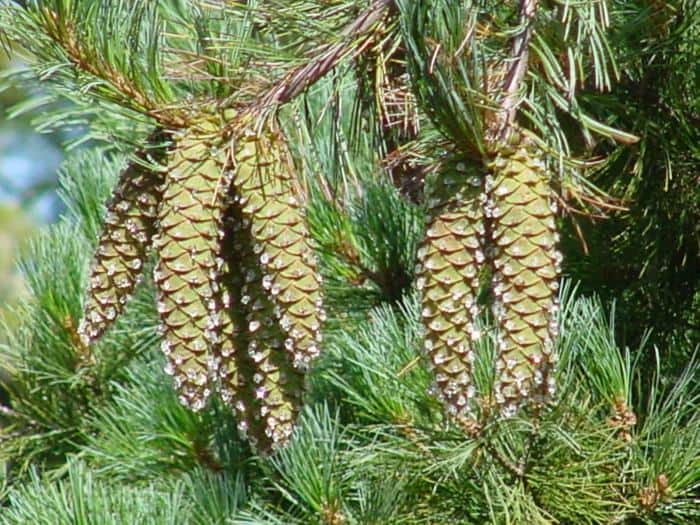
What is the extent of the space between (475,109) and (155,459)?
0.75 m

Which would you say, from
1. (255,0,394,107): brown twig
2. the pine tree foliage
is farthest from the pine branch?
(255,0,394,107): brown twig

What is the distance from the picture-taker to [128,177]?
74 cm

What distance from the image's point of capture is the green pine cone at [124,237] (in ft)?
2.40

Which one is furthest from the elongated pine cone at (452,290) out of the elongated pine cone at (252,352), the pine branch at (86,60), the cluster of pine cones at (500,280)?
the pine branch at (86,60)

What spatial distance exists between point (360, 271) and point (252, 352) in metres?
0.56

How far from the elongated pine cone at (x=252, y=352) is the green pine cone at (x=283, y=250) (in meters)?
0.03

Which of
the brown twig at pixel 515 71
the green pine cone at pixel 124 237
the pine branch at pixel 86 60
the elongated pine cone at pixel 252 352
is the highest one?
the pine branch at pixel 86 60

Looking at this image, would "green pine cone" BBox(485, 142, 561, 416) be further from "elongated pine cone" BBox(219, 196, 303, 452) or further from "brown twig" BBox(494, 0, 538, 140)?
"elongated pine cone" BBox(219, 196, 303, 452)

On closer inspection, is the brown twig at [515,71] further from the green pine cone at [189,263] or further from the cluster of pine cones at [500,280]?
the green pine cone at [189,263]

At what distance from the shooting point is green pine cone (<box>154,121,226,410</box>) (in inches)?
26.4

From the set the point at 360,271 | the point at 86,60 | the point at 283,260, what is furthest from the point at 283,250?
the point at 360,271

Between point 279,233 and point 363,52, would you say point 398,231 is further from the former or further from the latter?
point 279,233

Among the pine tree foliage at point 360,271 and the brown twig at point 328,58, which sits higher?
the brown twig at point 328,58

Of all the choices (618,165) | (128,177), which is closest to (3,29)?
(128,177)
